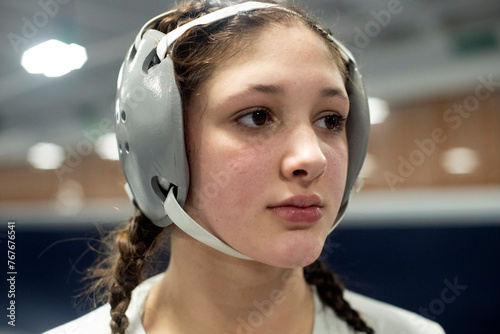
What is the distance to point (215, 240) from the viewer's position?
2.85 feet

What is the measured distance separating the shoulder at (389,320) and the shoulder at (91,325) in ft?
2.09

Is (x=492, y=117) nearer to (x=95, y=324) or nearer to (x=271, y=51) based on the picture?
(x=271, y=51)

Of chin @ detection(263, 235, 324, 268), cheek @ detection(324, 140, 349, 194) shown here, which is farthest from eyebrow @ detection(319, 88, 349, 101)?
chin @ detection(263, 235, 324, 268)

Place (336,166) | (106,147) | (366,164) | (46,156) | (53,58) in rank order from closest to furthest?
1. (336,166)
2. (53,58)
3. (46,156)
4. (106,147)
5. (366,164)

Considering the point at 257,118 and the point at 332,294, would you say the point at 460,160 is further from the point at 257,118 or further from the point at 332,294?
the point at 257,118

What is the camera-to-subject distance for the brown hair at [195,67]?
0.89 m

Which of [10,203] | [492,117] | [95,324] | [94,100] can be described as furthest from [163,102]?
[492,117]

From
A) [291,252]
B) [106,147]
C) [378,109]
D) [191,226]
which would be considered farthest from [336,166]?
[378,109]

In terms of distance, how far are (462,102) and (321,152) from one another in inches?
67.6

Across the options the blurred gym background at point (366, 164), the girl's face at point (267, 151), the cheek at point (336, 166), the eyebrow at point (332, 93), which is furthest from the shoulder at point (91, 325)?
the eyebrow at point (332, 93)

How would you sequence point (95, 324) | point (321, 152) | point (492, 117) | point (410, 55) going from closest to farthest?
1. point (321, 152)
2. point (95, 324)
3. point (492, 117)
4. point (410, 55)

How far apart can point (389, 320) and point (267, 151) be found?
0.66m

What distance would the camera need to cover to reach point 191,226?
34.7 inches

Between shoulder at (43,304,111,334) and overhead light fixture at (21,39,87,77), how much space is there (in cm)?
76
